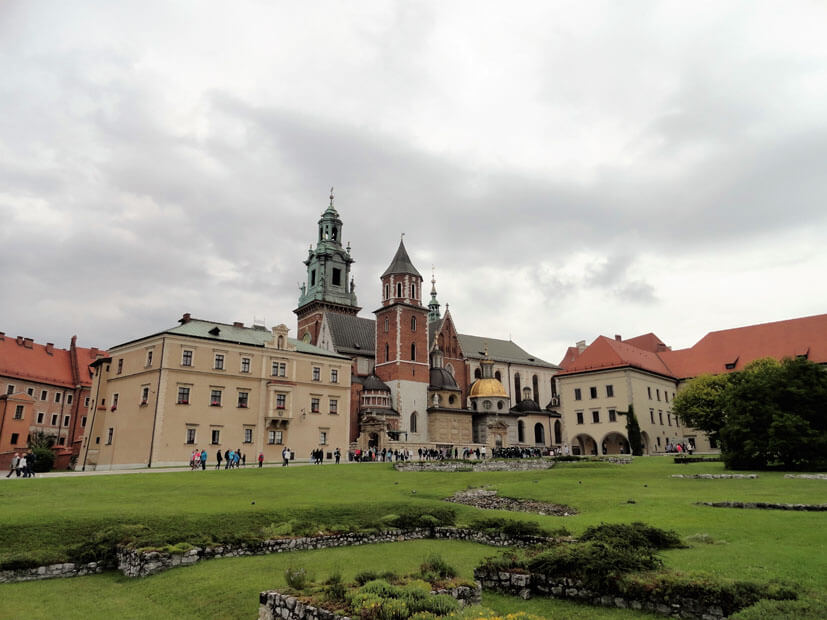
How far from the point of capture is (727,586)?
873 cm

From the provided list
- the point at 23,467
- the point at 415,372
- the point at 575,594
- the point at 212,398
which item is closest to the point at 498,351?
the point at 415,372

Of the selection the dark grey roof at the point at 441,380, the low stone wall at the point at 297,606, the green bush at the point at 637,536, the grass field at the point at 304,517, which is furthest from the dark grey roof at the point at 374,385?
the low stone wall at the point at 297,606

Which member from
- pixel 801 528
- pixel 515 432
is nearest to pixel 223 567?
pixel 801 528

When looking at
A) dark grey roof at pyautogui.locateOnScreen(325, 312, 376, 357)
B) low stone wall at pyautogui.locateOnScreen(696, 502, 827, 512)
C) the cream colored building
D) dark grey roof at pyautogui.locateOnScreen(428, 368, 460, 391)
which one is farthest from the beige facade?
low stone wall at pyautogui.locateOnScreen(696, 502, 827, 512)

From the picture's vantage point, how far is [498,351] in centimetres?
9825

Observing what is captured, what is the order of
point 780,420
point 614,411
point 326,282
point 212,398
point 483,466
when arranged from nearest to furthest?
point 780,420 → point 483,466 → point 212,398 → point 614,411 → point 326,282

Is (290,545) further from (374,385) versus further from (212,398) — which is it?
(374,385)

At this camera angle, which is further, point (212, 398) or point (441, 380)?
point (441, 380)

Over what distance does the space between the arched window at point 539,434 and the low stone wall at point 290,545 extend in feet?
234

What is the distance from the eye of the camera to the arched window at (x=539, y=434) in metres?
86.3

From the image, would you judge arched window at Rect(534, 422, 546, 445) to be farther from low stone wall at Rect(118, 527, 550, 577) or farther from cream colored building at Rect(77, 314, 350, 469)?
low stone wall at Rect(118, 527, 550, 577)

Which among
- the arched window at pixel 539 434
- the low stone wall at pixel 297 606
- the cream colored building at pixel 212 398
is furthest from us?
the arched window at pixel 539 434

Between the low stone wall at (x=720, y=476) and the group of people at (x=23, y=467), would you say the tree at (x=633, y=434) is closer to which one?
the low stone wall at (x=720, y=476)

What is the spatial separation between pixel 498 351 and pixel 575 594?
8863 cm
